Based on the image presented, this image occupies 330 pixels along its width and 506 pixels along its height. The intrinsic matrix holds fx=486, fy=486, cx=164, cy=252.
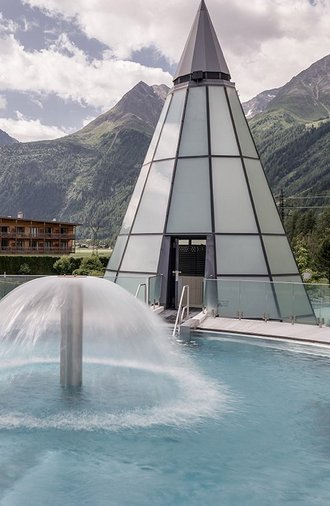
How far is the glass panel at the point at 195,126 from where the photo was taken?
1744 centimetres

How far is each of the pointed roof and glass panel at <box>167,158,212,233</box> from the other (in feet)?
12.5

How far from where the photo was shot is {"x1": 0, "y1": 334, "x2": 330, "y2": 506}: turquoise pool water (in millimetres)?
5125

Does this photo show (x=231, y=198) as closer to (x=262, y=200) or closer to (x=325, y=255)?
(x=262, y=200)

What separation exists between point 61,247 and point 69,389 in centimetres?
7688

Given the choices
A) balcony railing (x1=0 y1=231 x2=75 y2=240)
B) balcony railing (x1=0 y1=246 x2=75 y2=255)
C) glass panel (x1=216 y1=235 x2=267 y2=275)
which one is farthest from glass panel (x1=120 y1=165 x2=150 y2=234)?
balcony railing (x1=0 y1=231 x2=75 y2=240)

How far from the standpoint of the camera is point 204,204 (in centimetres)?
1662

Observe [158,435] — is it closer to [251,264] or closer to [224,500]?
[224,500]

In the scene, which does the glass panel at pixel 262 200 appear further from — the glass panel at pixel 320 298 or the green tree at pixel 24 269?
the green tree at pixel 24 269

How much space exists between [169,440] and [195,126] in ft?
Answer: 43.8

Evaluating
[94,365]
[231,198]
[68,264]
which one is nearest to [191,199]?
[231,198]

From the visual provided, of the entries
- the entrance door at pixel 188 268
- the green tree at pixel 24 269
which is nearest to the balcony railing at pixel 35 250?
the green tree at pixel 24 269

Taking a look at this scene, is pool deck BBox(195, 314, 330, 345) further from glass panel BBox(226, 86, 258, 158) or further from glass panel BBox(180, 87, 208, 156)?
glass panel BBox(226, 86, 258, 158)

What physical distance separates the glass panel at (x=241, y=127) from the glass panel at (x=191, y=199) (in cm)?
166

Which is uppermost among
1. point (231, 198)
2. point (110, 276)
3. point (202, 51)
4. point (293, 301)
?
point (202, 51)
